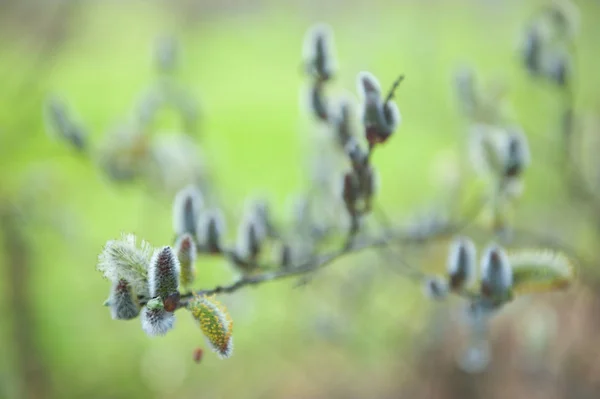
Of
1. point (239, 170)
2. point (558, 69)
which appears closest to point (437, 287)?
point (558, 69)

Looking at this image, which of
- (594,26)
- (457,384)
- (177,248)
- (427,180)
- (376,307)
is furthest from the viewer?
(594,26)

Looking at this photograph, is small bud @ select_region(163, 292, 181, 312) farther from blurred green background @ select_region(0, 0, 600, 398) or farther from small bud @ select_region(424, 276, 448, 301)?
blurred green background @ select_region(0, 0, 600, 398)

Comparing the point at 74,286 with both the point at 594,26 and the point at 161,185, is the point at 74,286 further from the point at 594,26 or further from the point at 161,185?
the point at 594,26

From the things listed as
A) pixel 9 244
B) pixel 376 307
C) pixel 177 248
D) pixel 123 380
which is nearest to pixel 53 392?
pixel 123 380

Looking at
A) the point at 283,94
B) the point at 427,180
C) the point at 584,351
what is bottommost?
the point at 584,351

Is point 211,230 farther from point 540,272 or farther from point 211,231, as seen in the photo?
point 540,272

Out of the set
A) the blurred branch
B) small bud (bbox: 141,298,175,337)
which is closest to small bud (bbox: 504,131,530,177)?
small bud (bbox: 141,298,175,337)
